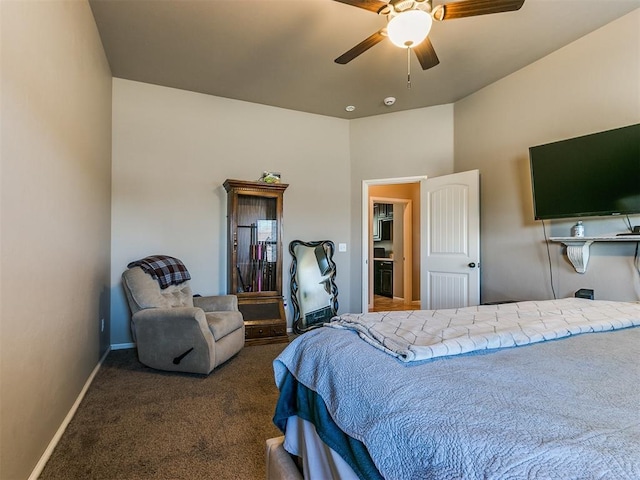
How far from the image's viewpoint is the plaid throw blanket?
9.91ft

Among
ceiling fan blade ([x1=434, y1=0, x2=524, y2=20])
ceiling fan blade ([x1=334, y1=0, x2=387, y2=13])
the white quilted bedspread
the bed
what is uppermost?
ceiling fan blade ([x1=334, y1=0, x2=387, y2=13])

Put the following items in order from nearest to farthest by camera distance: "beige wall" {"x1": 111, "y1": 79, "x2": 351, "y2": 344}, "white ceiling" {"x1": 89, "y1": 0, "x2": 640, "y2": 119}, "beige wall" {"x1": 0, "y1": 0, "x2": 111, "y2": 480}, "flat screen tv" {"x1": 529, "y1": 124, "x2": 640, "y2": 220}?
"beige wall" {"x1": 0, "y1": 0, "x2": 111, "y2": 480}, "flat screen tv" {"x1": 529, "y1": 124, "x2": 640, "y2": 220}, "white ceiling" {"x1": 89, "y1": 0, "x2": 640, "y2": 119}, "beige wall" {"x1": 111, "y1": 79, "x2": 351, "y2": 344}

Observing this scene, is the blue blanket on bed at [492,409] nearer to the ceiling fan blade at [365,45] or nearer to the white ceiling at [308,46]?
the ceiling fan blade at [365,45]

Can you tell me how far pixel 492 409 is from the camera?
67cm

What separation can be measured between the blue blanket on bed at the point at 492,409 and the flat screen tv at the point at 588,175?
180cm

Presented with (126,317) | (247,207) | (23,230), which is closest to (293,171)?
(247,207)

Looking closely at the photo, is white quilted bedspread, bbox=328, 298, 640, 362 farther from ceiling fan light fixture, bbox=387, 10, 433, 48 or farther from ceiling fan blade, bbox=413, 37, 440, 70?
ceiling fan blade, bbox=413, 37, 440, 70

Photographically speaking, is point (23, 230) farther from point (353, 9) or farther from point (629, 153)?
point (629, 153)

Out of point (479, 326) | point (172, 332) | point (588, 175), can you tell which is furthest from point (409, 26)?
point (172, 332)

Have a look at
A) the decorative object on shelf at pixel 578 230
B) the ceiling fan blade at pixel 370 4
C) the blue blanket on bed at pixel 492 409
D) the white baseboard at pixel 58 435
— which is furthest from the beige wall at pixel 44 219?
the decorative object on shelf at pixel 578 230

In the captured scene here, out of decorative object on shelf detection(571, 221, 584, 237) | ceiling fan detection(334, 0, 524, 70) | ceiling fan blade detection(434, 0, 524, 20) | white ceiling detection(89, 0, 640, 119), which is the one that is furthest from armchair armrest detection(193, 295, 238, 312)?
decorative object on shelf detection(571, 221, 584, 237)

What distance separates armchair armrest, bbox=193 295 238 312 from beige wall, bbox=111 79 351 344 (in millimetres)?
522

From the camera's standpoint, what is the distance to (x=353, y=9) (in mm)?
2436

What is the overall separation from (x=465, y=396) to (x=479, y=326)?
1.84 ft
